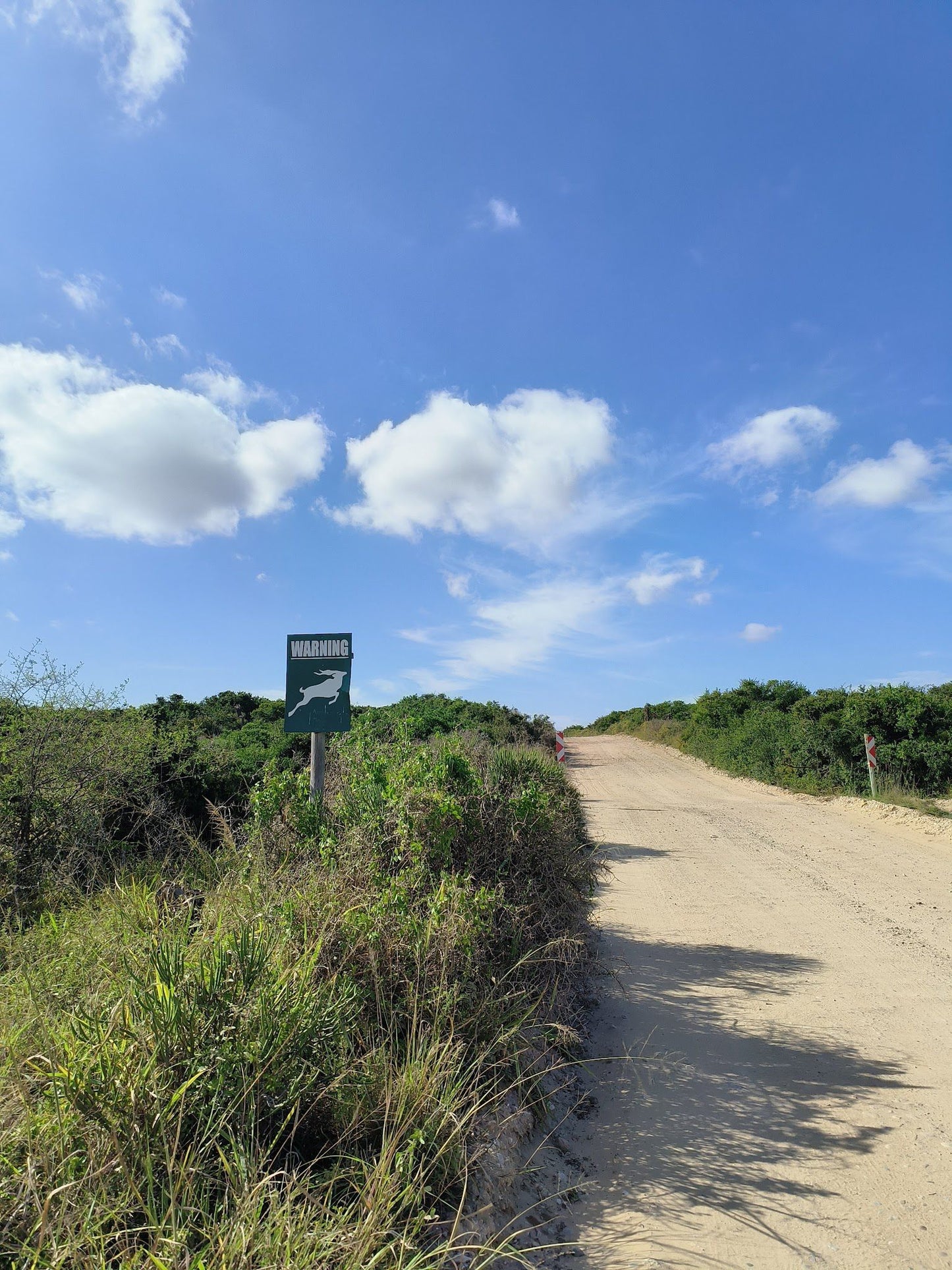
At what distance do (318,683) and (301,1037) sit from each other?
362 cm

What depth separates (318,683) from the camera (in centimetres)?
621

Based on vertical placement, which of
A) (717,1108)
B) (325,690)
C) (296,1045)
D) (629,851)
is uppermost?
(325,690)

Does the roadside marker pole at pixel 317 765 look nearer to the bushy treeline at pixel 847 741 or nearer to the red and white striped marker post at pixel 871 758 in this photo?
the red and white striped marker post at pixel 871 758

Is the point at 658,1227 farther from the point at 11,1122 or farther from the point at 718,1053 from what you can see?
the point at 11,1122

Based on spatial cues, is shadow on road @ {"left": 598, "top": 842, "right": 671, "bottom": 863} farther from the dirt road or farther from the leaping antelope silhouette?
the leaping antelope silhouette

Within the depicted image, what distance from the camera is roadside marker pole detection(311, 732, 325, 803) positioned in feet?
18.1

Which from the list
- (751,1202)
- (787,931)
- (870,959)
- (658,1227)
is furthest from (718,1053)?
(787,931)

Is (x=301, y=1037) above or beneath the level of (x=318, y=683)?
beneath

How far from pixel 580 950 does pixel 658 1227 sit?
1791 mm

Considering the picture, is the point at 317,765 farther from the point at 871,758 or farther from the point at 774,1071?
the point at 871,758

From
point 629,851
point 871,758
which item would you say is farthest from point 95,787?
point 871,758

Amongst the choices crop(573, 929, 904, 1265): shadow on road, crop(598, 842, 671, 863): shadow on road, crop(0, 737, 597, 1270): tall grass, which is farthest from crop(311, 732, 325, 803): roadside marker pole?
crop(598, 842, 671, 863): shadow on road

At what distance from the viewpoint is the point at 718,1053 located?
4625 mm

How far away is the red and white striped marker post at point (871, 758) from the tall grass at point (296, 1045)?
13.7 m
